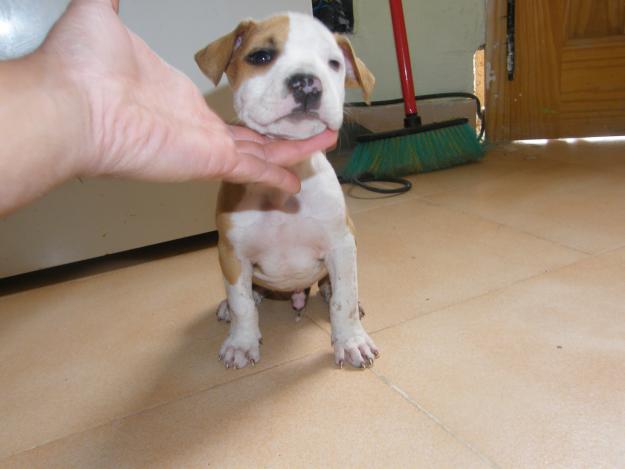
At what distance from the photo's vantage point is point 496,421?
1112 millimetres

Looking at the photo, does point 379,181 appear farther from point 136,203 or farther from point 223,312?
point 223,312

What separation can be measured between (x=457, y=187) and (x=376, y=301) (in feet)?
4.62

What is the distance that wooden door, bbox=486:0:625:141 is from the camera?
3.27 meters

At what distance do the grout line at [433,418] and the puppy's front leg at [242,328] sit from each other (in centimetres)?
34

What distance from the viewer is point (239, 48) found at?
1.37m

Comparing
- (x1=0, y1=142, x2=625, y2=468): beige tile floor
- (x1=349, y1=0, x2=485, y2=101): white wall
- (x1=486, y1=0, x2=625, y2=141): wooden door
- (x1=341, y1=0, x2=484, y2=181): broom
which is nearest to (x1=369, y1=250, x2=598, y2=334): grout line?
(x1=0, y1=142, x2=625, y2=468): beige tile floor

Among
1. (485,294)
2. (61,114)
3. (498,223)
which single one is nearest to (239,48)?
(61,114)

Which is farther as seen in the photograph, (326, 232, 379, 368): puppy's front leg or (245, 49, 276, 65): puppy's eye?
(326, 232, 379, 368): puppy's front leg

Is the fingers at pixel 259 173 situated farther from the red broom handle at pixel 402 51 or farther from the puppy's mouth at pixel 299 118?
the red broom handle at pixel 402 51

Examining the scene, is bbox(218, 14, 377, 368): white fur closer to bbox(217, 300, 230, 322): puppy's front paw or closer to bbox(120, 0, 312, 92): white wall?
bbox(217, 300, 230, 322): puppy's front paw

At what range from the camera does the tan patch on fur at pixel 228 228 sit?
55.9 inches

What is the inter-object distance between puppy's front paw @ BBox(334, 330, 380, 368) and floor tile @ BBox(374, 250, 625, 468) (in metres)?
0.03

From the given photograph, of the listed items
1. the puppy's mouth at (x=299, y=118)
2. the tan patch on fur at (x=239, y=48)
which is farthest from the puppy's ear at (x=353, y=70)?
the puppy's mouth at (x=299, y=118)

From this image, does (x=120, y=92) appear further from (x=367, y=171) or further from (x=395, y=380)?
(x=367, y=171)
